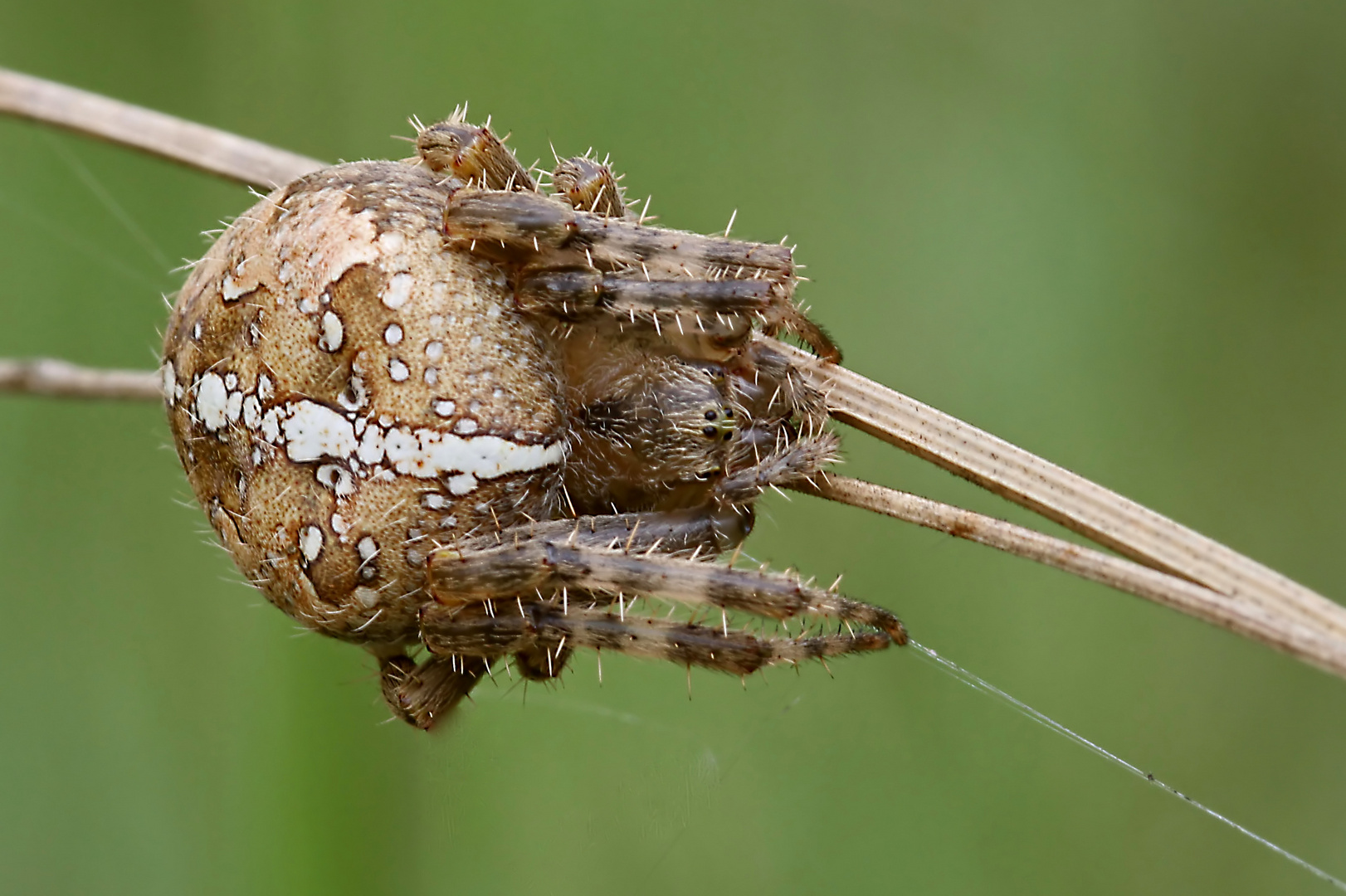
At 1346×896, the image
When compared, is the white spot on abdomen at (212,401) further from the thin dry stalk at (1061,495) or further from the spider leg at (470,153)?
the thin dry stalk at (1061,495)

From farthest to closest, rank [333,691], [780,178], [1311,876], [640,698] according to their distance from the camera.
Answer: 1. [780,178]
2. [333,691]
3. [640,698]
4. [1311,876]

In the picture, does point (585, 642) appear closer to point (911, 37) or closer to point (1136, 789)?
point (1136, 789)

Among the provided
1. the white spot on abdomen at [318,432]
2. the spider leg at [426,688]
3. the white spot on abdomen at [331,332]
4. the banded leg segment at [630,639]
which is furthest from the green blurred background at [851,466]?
the white spot on abdomen at [331,332]

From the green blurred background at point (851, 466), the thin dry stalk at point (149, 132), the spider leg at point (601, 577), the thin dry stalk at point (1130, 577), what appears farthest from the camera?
the green blurred background at point (851, 466)

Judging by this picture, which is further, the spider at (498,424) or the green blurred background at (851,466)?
the green blurred background at (851,466)

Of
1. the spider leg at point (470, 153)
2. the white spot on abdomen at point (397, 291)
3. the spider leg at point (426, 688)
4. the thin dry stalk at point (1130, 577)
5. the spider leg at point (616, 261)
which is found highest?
the spider leg at point (470, 153)

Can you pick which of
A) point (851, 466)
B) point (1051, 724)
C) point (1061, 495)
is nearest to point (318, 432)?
point (1061, 495)

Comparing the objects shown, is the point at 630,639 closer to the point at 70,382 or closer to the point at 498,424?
the point at 498,424

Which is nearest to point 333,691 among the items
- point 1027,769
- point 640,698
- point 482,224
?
point 640,698
